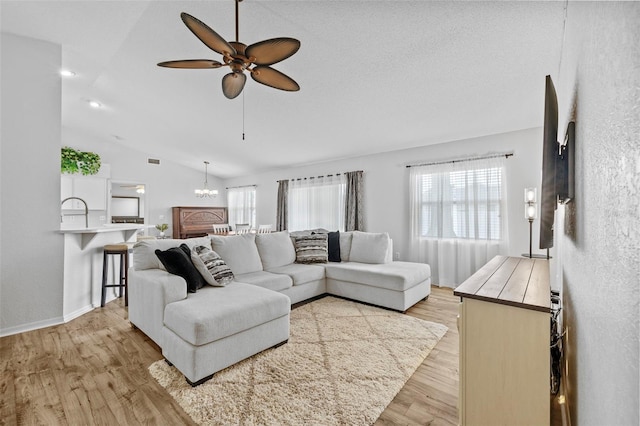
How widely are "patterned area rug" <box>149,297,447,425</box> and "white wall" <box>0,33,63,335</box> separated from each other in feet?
5.77

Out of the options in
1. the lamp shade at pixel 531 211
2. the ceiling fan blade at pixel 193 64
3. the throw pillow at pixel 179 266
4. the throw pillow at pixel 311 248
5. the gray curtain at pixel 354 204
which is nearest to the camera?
the ceiling fan blade at pixel 193 64

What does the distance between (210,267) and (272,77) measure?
70.7 inches

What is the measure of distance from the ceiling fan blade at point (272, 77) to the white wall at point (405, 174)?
2.53 metres

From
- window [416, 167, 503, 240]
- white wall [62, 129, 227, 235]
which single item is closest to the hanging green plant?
white wall [62, 129, 227, 235]

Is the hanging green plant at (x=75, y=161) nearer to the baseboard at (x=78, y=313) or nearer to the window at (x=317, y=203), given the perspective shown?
the baseboard at (x=78, y=313)

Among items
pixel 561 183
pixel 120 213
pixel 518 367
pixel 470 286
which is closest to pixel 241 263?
pixel 470 286

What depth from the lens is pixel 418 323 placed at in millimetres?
2953

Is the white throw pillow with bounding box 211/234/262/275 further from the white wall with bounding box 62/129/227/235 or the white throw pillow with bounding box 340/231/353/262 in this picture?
the white wall with bounding box 62/129/227/235

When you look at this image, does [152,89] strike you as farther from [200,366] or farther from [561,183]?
[561,183]

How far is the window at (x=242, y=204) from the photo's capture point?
8.23 meters

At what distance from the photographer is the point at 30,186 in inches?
111

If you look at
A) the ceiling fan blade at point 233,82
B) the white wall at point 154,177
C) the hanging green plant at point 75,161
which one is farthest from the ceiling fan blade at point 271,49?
the white wall at point 154,177

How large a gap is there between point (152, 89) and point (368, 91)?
328cm

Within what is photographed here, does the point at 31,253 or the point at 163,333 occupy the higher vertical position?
the point at 31,253
